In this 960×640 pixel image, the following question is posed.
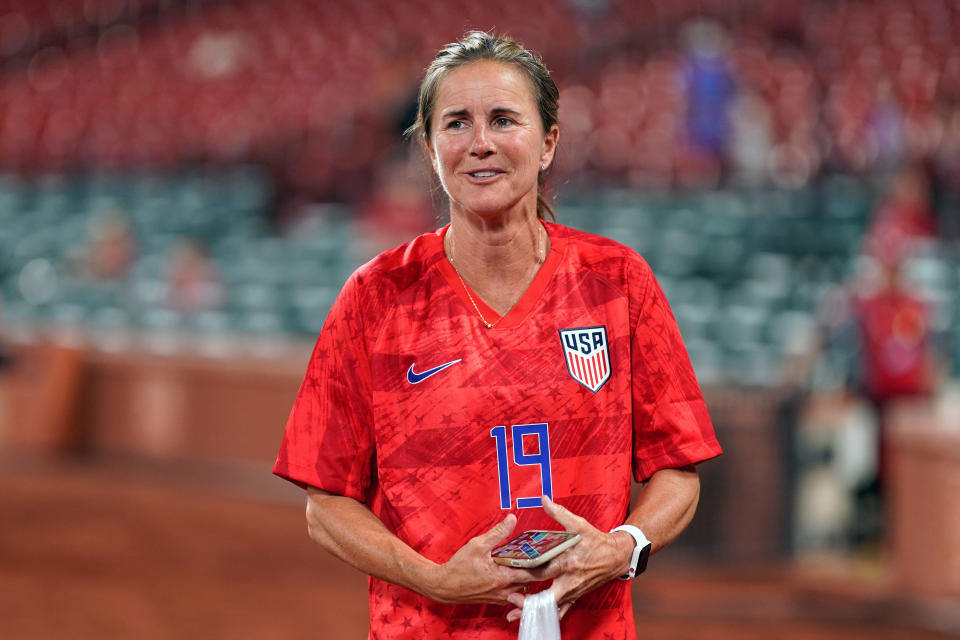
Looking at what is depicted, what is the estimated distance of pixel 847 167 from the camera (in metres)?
8.61

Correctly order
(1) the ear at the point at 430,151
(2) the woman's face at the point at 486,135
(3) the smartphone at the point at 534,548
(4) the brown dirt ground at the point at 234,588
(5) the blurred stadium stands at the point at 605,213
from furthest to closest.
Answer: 1. (5) the blurred stadium stands at the point at 605,213
2. (4) the brown dirt ground at the point at 234,588
3. (1) the ear at the point at 430,151
4. (2) the woman's face at the point at 486,135
5. (3) the smartphone at the point at 534,548

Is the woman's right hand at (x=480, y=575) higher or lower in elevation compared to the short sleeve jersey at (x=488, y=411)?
lower

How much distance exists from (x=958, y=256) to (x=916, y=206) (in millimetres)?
478

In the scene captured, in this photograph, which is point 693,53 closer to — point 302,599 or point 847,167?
point 847,167

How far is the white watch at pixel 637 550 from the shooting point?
5.44ft

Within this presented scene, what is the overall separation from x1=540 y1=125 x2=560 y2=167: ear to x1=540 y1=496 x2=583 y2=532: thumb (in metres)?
0.50

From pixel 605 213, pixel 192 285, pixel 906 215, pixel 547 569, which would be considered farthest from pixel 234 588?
pixel 547 569

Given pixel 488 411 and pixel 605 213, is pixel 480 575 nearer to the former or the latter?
pixel 488 411

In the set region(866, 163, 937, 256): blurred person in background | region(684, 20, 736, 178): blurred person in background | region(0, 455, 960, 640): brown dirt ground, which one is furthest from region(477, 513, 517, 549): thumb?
region(684, 20, 736, 178): blurred person in background

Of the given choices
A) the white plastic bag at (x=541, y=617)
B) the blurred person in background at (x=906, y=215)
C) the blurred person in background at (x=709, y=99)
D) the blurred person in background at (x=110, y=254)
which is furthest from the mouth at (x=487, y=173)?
the blurred person in background at (x=110, y=254)

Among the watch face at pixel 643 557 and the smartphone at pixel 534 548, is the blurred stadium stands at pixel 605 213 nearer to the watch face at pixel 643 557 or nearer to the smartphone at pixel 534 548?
the watch face at pixel 643 557

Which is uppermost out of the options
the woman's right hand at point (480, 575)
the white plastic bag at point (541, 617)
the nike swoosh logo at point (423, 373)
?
the nike swoosh logo at point (423, 373)

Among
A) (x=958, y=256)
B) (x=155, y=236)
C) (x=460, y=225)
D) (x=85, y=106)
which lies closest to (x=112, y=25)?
(x=85, y=106)

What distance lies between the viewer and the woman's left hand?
161cm
